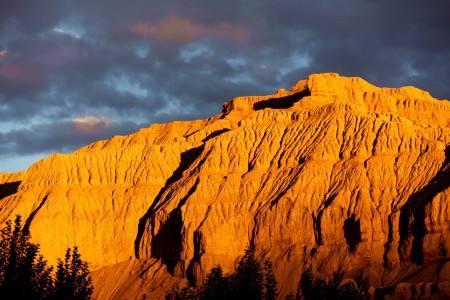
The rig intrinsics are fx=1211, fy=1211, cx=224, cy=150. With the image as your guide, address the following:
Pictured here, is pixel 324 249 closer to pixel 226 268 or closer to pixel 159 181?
pixel 226 268

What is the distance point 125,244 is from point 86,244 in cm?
394

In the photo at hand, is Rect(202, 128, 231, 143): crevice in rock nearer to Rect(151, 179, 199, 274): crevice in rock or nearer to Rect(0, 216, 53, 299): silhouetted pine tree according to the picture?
Rect(151, 179, 199, 274): crevice in rock

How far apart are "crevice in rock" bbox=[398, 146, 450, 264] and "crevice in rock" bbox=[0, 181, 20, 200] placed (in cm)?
5372

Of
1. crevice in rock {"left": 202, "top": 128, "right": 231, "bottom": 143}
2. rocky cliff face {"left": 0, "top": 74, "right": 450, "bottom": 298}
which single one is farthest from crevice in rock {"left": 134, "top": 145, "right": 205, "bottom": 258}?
crevice in rock {"left": 202, "top": 128, "right": 231, "bottom": 143}

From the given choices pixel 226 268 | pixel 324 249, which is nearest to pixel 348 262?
pixel 324 249

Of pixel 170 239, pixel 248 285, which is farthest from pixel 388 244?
pixel 248 285

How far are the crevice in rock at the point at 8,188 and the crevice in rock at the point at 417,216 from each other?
5372 cm

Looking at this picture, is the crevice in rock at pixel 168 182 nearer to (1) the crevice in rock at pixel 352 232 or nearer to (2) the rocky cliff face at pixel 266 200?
(2) the rocky cliff face at pixel 266 200

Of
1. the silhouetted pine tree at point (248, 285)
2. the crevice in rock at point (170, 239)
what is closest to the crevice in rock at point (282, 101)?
the crevice in rock at point (170, 239)

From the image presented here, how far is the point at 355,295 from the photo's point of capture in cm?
5197

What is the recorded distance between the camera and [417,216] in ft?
338

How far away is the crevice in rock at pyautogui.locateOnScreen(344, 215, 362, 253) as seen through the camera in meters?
105

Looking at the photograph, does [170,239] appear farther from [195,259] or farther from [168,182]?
[168,182]

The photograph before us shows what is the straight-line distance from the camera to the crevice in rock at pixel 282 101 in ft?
460
